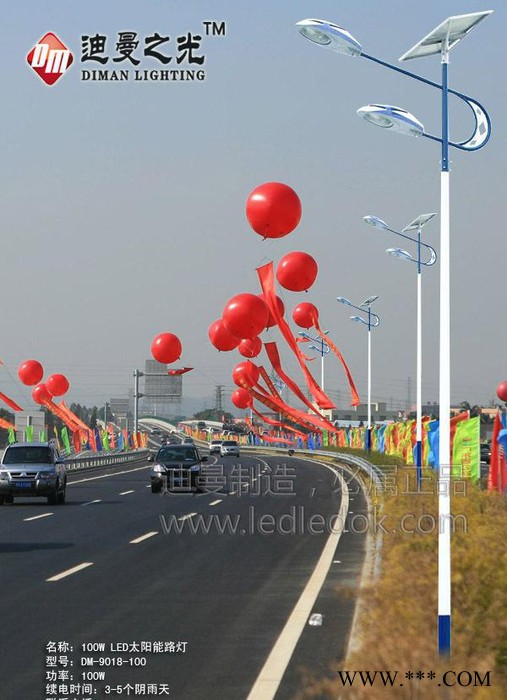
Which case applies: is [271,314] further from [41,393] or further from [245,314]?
[41,393]

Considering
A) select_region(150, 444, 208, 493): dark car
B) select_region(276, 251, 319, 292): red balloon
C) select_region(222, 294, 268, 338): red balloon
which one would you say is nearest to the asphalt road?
select_region(222, 294, 268, 338): red balloon

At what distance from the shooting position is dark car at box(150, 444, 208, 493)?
134ft

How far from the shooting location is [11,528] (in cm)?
2645

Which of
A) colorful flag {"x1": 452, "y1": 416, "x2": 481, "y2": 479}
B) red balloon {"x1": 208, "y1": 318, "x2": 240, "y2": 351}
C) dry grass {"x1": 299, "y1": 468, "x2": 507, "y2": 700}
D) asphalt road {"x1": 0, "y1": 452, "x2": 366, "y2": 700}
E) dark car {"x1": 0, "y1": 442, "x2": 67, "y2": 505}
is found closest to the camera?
dry grass {"x1": 299, "y1": 468, "x2": 507, "y2": 700}

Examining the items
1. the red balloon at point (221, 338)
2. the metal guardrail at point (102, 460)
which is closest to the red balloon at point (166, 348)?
the red balloon at point (221, 338)

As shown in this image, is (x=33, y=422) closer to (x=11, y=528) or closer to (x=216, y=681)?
(x=11, y=528)

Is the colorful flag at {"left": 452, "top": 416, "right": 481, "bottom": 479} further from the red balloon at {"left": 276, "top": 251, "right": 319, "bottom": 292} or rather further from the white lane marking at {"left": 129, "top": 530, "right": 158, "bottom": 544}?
the white lane marking at {"left": 129, "top": 530, "right": 158, "bottom": 544}

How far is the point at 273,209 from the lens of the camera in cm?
2444

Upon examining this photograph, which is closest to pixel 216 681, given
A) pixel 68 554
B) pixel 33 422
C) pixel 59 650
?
pixel 59 650

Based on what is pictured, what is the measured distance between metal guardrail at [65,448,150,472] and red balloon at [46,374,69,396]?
3.45 m

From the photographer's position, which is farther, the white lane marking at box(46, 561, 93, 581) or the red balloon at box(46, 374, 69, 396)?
the red balloon at box(46, 374, 69, 396)

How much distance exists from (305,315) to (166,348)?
41.0 feet

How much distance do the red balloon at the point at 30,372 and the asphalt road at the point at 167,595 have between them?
2551 cm

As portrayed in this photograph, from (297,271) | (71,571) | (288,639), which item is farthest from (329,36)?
(297,271)
